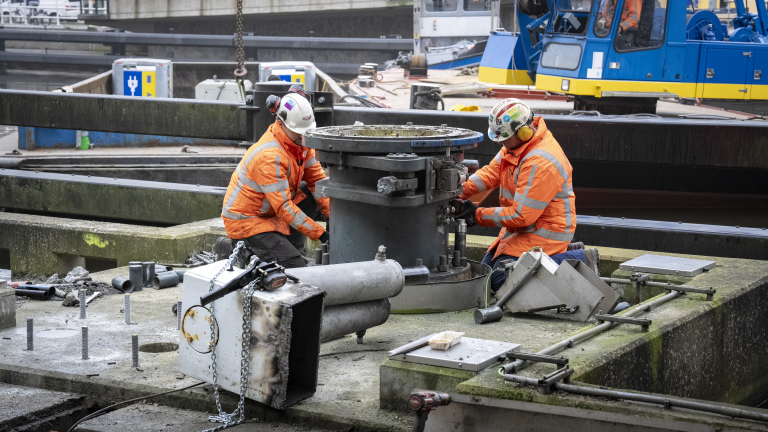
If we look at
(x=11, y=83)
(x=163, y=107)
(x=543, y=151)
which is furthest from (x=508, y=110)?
(x=11, y=83)

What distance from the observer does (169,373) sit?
4457 mm

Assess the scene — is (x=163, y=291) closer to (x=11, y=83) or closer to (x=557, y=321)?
(x=557, y=321)

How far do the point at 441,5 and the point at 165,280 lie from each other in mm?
20162

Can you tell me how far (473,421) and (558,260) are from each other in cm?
233

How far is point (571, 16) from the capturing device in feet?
41.0

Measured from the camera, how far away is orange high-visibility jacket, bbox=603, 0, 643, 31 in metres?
11.7

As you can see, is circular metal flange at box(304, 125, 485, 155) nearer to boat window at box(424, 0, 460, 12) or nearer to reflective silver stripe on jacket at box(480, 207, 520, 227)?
reflective silver stripe on jacket at box(480, 207, 520, 227)

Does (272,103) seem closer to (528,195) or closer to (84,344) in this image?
(528,195)

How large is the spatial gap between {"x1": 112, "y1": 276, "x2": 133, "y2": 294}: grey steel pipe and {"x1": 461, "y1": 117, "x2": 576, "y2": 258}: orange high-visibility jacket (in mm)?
2539

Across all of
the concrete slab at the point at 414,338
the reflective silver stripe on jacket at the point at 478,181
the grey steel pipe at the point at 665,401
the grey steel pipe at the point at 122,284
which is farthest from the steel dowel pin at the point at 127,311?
the grey steel pipe at the point at 665,401

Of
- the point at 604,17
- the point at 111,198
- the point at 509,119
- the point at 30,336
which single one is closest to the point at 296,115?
the point at 509,119

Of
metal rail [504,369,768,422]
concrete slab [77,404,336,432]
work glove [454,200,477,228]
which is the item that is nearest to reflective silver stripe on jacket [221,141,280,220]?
work glove [454,200,477,228]

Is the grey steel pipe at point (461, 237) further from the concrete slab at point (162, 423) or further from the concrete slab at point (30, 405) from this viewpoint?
the concrete slab at point (30, 405)

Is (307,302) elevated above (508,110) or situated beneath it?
situated beneath
